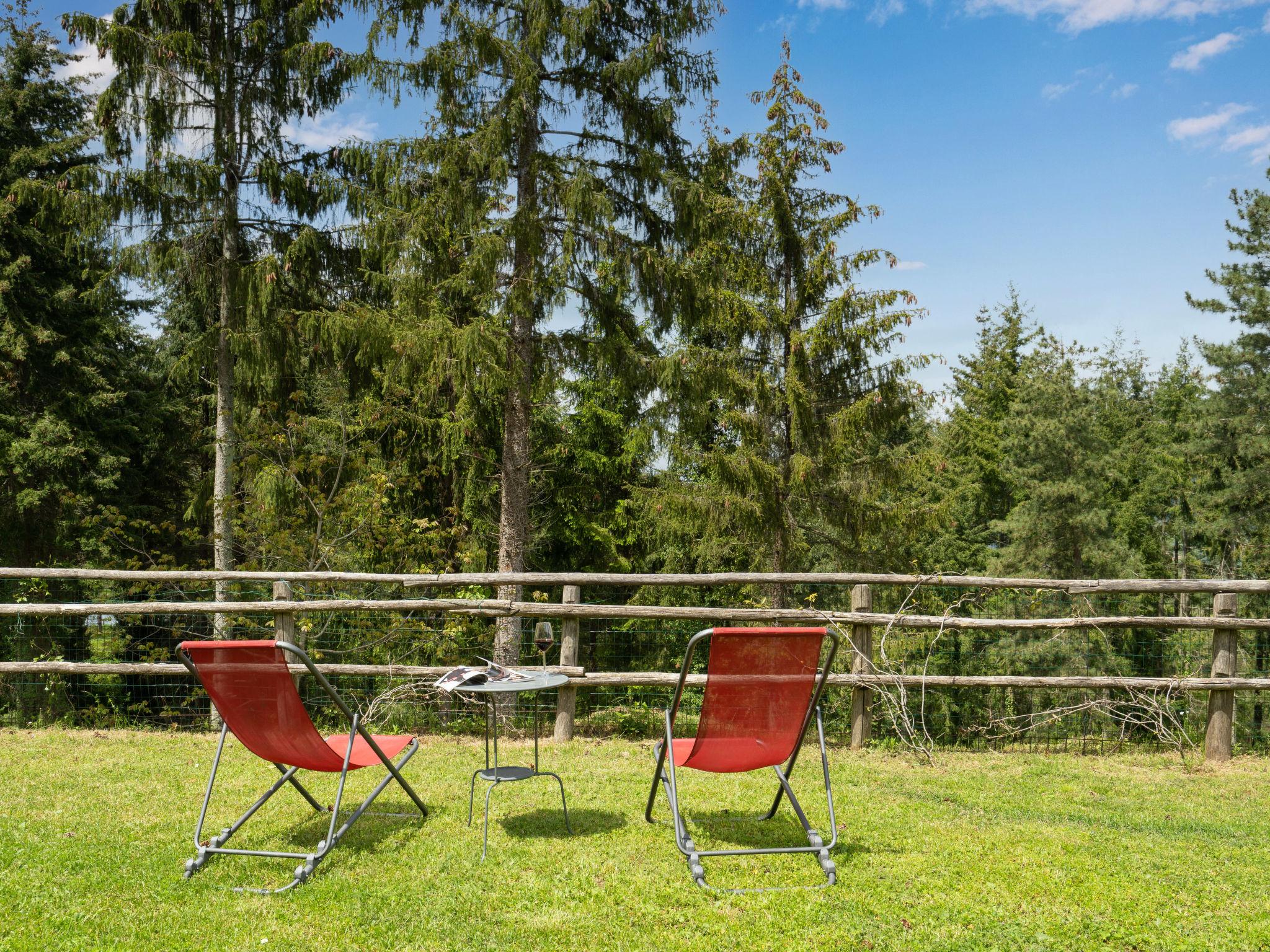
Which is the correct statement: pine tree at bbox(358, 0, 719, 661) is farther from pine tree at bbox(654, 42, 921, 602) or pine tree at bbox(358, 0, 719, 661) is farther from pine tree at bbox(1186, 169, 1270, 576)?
pine tree at bbox(1186, 169, 1270, 576)

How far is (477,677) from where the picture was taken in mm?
4227

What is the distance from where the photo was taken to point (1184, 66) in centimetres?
1013

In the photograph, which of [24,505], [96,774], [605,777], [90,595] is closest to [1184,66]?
[605,777]

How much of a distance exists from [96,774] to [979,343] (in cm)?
3136

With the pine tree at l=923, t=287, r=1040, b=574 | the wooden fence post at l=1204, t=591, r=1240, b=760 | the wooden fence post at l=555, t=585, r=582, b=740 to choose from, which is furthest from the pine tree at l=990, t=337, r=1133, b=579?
the wooden fence post at l=555, t=585, r=582, b=740

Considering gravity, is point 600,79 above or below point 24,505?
above

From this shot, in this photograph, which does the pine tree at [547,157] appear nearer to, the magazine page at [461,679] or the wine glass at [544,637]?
the wine glass at [544,637]

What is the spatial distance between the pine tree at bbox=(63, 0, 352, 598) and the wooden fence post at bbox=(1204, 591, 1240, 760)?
28.4 feet

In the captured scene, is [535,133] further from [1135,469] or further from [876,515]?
[1135,469]

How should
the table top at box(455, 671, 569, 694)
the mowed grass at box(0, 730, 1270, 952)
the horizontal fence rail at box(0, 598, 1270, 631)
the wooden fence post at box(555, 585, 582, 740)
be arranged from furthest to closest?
the wooden fence post at box(555, 585, 582, 740)
the horizontal fence rail at box(0, 598, 1270, 631)
the table top at box(455, 671, 569, 694)
the mowed grass at box(0, 730, 1270, 952)

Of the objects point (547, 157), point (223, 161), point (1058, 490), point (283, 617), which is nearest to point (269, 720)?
point (283, 617)

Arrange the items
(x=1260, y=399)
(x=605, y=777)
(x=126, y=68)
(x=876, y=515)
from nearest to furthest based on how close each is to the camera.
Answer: (x=605, y=777) → (x=126, y=68) → (x=876, y=515) → (x=1260, y=399)

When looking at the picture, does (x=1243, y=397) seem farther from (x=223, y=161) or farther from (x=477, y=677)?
(x=477, y=677)

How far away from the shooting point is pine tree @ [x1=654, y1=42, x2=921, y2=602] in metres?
12.5
